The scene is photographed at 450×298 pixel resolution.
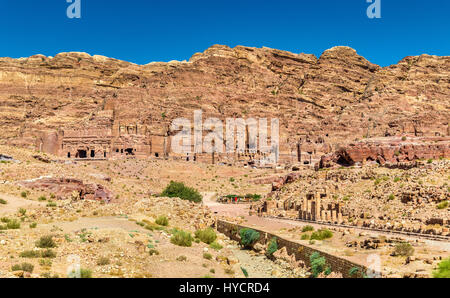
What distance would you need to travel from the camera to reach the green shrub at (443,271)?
1080 cm

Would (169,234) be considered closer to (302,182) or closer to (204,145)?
(302,182)

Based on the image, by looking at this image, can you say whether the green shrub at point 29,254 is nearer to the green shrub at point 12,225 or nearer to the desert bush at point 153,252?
the desert bush at point 153,252

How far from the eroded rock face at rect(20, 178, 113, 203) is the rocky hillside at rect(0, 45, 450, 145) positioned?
4912cm

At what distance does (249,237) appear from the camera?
24.8 meters

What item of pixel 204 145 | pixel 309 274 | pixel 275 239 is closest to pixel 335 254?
pixel 309 274

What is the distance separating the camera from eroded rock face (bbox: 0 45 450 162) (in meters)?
91.6

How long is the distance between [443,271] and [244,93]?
10555 cm

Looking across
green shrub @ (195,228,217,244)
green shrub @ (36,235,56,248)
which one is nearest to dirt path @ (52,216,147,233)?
green shrub @ (195,228,217,244)

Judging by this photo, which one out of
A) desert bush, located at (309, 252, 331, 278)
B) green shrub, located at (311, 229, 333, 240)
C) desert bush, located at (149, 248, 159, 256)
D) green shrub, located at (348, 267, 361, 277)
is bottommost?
desert bush, located at (309, 252, 331, 278)

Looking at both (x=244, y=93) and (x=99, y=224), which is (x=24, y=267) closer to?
(x=99, y=224)

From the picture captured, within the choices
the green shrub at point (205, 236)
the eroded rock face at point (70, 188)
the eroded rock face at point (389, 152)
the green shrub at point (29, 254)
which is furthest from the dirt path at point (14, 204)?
the eroded rock face at point (389, 152)

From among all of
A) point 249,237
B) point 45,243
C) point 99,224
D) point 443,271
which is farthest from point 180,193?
point 443,271

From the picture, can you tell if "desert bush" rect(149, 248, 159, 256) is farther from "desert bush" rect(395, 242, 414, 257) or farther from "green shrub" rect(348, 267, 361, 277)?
"desert bush" rect(395, 242, 414, 257)

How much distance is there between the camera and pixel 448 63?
132500 mm
